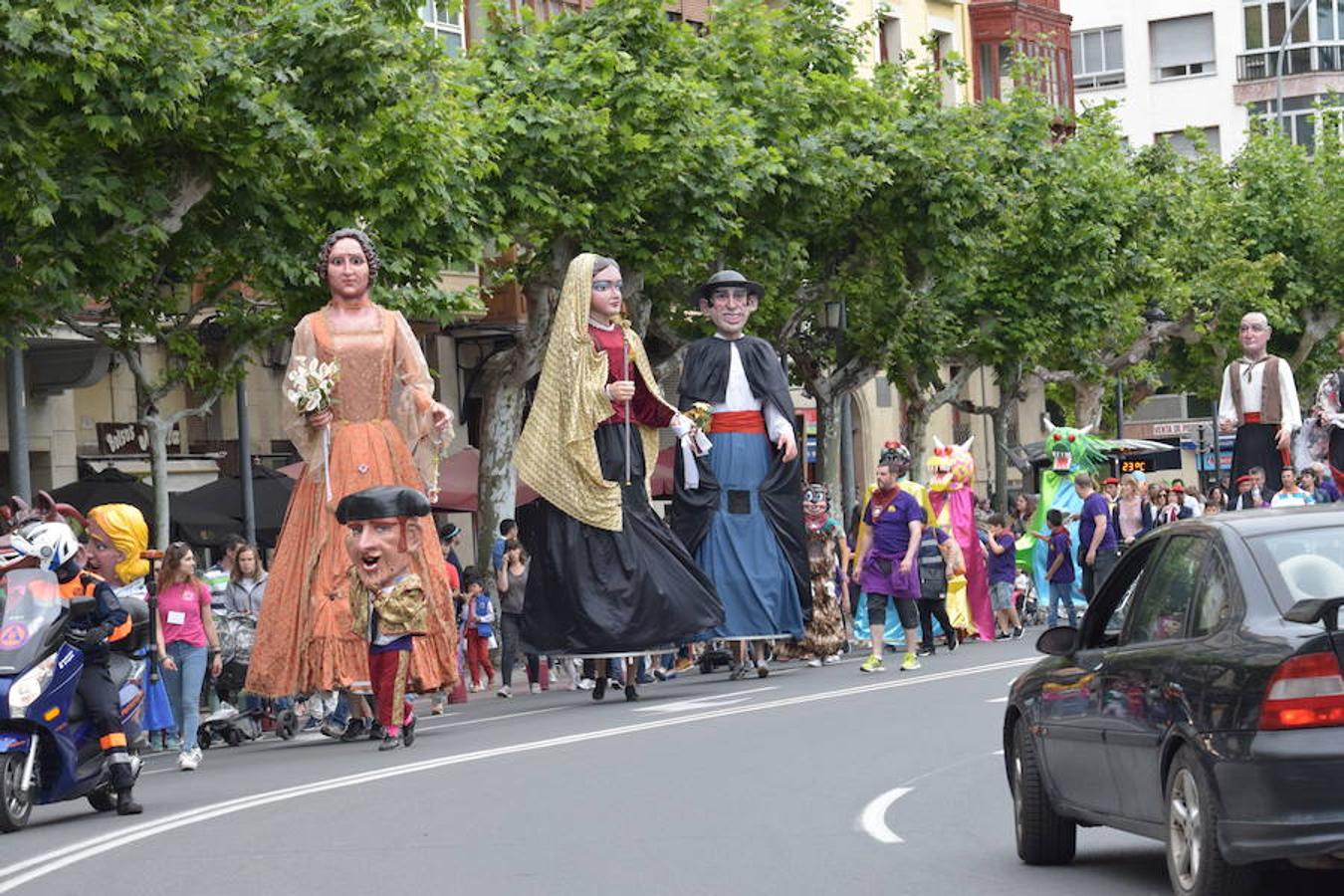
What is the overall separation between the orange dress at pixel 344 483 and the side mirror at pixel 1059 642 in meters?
8.74

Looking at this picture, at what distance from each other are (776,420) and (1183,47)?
6682 centimetres

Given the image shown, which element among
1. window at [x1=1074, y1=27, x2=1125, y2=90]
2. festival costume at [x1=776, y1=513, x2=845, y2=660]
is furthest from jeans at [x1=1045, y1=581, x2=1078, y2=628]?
window at [x1=1074, y1=27, x2=1125, y2=90]

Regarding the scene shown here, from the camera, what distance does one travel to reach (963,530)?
3194cm

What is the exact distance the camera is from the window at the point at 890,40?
65562 mm

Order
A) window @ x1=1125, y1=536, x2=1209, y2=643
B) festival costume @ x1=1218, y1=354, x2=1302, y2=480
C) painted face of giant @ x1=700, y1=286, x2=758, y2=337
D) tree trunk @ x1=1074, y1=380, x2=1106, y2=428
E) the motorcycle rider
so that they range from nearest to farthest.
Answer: window @ x1=1125, y1=536, x2=1209, y2=643, the motorcycle rider, festival costume @ x1=1218, y1=354, x2=1302, y2=480, painted face of giant @ x1=700, y1=286, x2=758, y2=337, tree trunk @ x1=1074, y1=380, x2=1106, y2=428

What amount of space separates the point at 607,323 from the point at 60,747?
805cm

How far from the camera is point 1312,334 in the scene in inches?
2586

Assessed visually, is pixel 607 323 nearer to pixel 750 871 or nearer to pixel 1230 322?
pixel 750 871

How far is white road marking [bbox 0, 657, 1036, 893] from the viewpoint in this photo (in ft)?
41.3

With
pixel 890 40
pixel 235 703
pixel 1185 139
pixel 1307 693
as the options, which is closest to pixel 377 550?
pixel 235 703

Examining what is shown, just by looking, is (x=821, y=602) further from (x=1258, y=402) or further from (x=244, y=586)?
(x=1258, y=402)

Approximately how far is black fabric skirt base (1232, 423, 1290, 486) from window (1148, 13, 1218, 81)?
2628 inches

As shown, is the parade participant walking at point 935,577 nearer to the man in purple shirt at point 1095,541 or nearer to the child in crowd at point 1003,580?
the man in purple shirt at point 1095,541

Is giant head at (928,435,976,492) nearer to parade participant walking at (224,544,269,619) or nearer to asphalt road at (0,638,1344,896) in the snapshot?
parade participant walking at (224,544,269,619)
